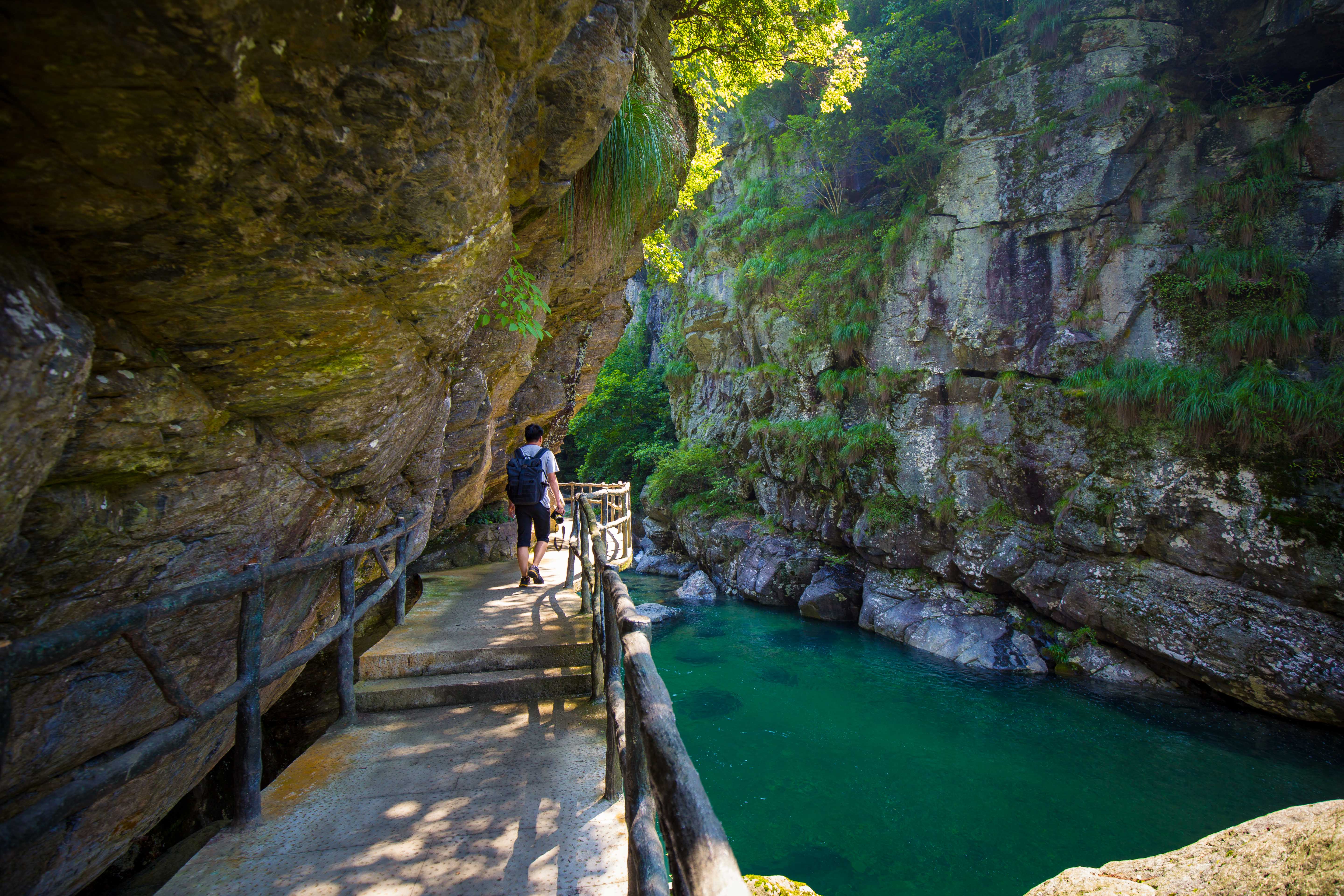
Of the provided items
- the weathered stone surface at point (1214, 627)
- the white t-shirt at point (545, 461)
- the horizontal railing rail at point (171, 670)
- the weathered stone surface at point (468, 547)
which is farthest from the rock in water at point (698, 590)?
the horizontal railing rail at point (171, 670)

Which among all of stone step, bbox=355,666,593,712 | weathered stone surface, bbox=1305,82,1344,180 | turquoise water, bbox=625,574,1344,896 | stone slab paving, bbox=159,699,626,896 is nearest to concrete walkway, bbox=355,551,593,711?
stone step, bbox=355,666,593,712

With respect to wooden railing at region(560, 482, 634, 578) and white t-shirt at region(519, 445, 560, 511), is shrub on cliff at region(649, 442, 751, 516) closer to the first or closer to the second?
wooden railing at region(560, 482, 634, 578)

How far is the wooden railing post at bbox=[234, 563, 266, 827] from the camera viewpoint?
2.44m

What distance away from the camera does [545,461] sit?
5898 millimetres

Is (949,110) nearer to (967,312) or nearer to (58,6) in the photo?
(967,312)

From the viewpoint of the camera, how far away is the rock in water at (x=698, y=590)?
1631 centimetres

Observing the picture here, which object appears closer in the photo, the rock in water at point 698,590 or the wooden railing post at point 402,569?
the wooden railing post at point 402,569

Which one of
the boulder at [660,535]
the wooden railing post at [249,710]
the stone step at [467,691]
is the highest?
the wooden railing post at [249,710]

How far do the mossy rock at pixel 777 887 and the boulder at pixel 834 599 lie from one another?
10.6m

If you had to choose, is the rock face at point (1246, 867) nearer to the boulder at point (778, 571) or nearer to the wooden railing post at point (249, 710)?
the wooden railing post at point (249, 710)

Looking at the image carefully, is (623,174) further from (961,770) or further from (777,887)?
(961,770)

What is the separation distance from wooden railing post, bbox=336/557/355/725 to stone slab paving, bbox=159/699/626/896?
0.14 meters

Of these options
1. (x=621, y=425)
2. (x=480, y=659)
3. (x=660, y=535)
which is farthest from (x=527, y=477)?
(x=621, y=425)

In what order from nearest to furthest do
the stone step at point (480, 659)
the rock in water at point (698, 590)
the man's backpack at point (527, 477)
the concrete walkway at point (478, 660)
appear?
the concrete walkway at point (478, 660) < the stone step at point (480, 659) < the man's backpack at point (527, 477) < the rock in water at point (698, 590)
